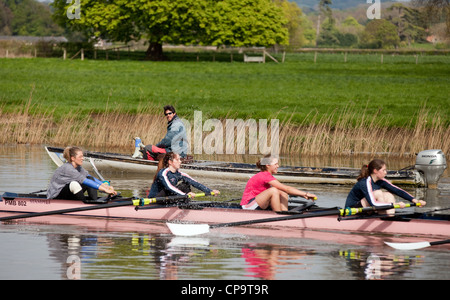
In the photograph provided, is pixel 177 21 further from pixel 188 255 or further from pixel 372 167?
pixel 188 255

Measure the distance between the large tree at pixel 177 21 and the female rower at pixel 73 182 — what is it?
1887 inches

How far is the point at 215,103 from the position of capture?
36062 mm

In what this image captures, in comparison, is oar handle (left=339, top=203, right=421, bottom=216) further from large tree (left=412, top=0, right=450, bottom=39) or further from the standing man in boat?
large tree (left=412, top=0, right=450, bottom=39)

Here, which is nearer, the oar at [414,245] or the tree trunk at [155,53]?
the oar at [414,245]

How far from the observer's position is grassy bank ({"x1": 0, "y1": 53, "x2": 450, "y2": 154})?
81.5 ft

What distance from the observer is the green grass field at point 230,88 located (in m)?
32.5

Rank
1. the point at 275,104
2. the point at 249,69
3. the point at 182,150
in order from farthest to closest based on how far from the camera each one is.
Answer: the point at 249,69 → the point at 275,104 → the point at 182,150

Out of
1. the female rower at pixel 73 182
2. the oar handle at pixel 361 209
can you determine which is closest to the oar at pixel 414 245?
the oar handle at pixel 361 209

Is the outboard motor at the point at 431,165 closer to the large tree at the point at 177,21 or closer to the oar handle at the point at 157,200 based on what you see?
the oar handle at the point at 157,200

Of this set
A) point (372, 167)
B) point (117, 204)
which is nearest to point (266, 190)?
point (372, 167)

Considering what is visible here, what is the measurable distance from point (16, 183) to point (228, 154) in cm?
768
